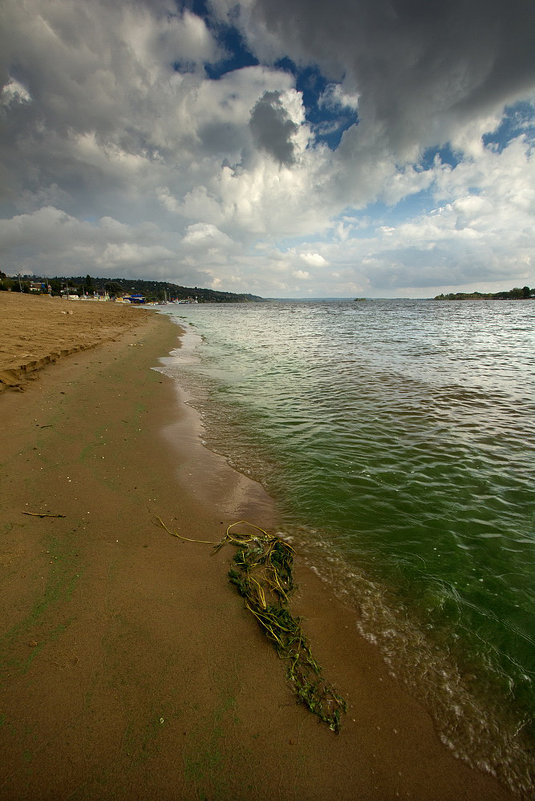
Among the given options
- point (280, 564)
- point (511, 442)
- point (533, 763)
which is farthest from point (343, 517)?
point (511, 442)

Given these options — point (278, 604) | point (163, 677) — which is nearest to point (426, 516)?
point (278, 604)

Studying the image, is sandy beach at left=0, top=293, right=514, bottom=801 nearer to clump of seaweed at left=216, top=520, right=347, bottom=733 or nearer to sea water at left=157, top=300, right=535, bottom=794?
clump of seaweed at left=216, top=520, right=347, bottom=733

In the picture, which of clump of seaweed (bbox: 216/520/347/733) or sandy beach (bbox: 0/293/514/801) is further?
clump of seaweed (bbox: 216/520/347/733)

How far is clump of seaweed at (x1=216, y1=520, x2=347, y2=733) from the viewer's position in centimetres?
277

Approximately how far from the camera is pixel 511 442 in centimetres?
787

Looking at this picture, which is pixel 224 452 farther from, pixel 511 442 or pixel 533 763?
pixel 511 442

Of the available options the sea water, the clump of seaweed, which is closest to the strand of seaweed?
the clump of seaweed

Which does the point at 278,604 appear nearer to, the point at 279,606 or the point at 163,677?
the point at 279,606

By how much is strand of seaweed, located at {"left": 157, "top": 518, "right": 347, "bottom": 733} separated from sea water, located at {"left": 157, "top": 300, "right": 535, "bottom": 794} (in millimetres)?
532

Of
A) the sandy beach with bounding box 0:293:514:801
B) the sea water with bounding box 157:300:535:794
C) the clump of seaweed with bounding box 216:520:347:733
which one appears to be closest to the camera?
the sandy beach with bounding box 0:293:514:801

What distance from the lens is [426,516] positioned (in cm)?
531

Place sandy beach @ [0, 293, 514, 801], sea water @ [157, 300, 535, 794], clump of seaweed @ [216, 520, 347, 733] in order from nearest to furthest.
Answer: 1. sandy beach @ [0, 293, 514, 801]
2. clump of seaweed @ [216, 520, 347, 733]
3. sea water @ [157, 300, 535, 794]

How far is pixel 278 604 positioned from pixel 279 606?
28 millimetres

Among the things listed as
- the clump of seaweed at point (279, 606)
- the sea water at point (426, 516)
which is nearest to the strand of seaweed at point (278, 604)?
the clump of seaweed at point (279, 606)
